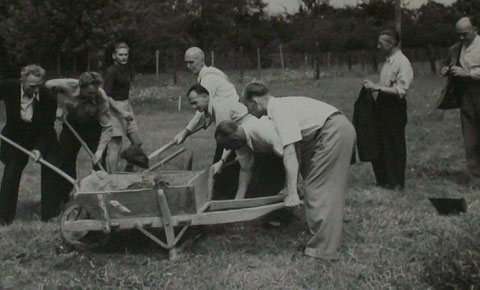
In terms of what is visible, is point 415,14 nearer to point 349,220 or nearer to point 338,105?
point 338,105

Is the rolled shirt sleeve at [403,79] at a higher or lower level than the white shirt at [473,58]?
lower

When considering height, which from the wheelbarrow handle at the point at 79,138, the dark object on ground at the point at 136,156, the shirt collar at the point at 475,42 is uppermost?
the shirt collar at the point at 475,42

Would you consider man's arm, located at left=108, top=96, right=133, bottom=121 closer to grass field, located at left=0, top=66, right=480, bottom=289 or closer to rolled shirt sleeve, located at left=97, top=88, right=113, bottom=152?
rolled shirt sleeve, located at left=97, top=88, right=113, bottom=152

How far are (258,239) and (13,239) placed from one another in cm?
229

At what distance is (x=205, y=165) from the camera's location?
1035 centimetres

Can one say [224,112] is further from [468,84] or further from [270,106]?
[468,84]

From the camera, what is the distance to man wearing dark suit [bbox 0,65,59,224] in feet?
22.9

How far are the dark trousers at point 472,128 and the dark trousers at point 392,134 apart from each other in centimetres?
91

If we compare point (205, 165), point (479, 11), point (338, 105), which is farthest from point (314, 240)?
point (479, 11)

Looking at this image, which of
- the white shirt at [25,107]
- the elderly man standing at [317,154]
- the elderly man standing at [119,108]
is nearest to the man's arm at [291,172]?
the elderly man standing at [317,154]

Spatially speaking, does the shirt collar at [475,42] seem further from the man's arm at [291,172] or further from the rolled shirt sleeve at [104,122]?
the rolled shirt sleeve at [104,122]

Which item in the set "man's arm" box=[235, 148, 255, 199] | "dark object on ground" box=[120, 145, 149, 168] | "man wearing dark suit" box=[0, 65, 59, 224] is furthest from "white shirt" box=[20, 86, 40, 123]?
"man's arm" box=[235, 148, 255, 199]

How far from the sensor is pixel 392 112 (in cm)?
802

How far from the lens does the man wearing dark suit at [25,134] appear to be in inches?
275
